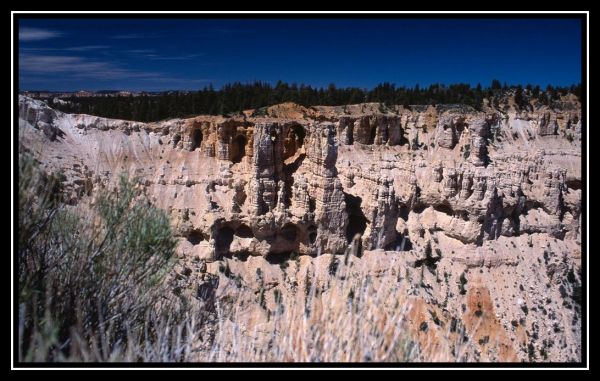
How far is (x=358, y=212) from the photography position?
2848 centimetres

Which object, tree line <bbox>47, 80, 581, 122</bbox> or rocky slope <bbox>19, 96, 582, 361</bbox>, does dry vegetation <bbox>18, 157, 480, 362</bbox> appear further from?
tree line <bbox>47, 80, 581, 122</bbox>

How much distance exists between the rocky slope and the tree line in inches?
260

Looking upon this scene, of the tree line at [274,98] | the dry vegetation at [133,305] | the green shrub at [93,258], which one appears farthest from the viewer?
the tree line at [274,98]

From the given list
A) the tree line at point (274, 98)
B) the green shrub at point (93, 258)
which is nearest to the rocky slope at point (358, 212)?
the tree line at point (274, 98)

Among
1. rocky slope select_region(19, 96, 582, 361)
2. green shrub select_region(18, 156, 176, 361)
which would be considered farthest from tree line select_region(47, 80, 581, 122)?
green shrub select_region(18, 156, 176, 361)

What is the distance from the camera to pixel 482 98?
55.7 meters

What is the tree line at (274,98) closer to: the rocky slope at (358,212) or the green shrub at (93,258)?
the rocky slope at (358,212)

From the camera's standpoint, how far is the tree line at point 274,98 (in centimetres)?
3934

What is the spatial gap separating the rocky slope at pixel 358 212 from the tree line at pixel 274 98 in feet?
21.7

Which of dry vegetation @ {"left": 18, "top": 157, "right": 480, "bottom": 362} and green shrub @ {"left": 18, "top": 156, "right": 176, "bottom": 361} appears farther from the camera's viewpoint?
green shrub @ {"left": 18, "top": 156, "right": 176, "bottom": 361}

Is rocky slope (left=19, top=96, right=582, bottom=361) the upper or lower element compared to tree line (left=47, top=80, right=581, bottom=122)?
lower

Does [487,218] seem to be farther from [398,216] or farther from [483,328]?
[483,328]

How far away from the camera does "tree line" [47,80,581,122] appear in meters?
39.3

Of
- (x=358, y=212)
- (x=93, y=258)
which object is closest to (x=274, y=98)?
(x=358, y=212)
